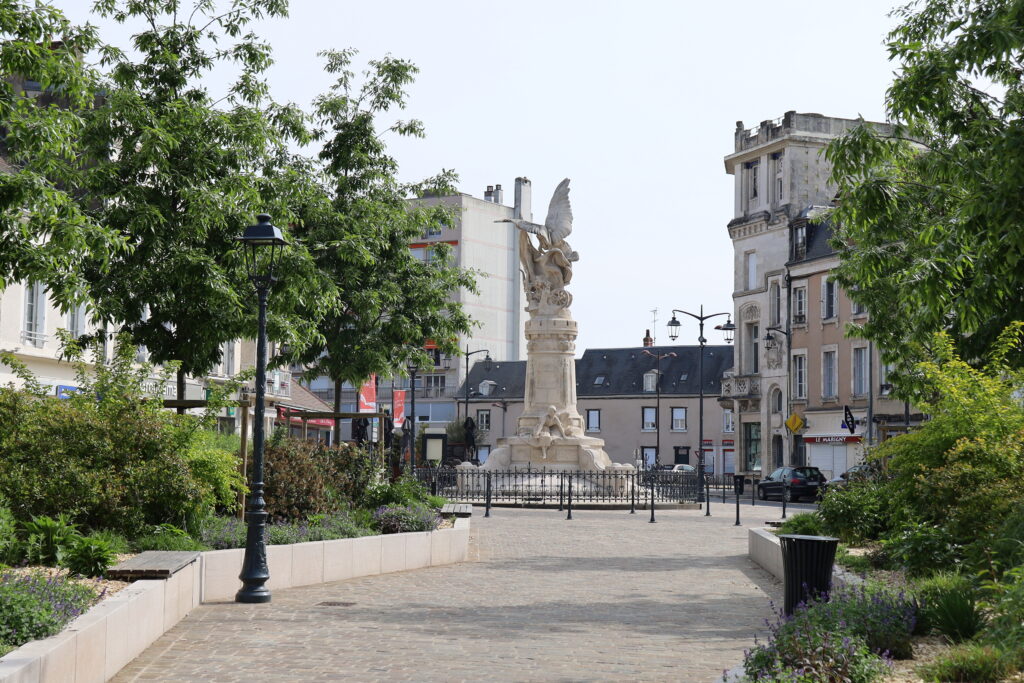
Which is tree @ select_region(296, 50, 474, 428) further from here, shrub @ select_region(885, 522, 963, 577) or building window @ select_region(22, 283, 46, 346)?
shrub @ select_region(885, 522, 963, 577)

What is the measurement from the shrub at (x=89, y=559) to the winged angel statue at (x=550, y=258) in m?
28.6

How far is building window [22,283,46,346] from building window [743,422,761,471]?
139 ft

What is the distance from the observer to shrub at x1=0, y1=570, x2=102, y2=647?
7.48m

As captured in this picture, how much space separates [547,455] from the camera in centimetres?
3784

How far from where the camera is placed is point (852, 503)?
1644cm

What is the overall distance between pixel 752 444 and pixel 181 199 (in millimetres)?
51214

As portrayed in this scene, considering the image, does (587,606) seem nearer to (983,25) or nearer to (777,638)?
(777,638)

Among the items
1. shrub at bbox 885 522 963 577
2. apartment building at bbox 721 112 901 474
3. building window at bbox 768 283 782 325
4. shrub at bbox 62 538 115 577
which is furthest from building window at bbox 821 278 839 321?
shrub at bbox 62 538 115 577

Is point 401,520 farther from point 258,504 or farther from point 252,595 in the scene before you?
point 252,595

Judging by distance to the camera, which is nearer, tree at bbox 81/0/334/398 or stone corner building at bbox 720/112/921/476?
tree at bbox 81/0/334/398

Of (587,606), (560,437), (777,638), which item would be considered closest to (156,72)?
(587,606)

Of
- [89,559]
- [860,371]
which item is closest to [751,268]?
[860,371]

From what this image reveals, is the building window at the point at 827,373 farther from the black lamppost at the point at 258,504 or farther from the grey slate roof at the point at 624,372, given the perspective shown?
the black lamppost at the point at 258,504

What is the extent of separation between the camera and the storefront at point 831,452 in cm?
5678
